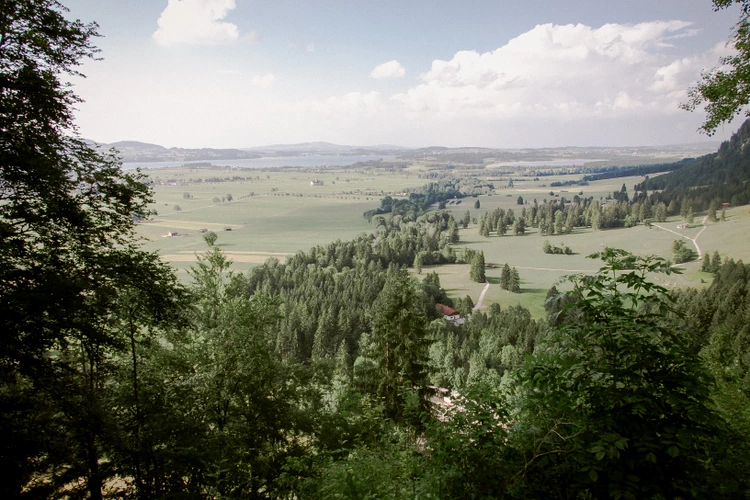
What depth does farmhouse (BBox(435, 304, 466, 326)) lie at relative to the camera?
2265 inches

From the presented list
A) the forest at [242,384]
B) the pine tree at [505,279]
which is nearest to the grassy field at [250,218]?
the pine tree at [505,279]

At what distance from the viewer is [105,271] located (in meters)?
7.64

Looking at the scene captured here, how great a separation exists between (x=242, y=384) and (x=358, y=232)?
104428mm

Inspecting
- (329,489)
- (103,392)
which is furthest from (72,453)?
(329,489)

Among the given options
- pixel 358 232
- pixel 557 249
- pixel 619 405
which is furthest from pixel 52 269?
pixel 358 232

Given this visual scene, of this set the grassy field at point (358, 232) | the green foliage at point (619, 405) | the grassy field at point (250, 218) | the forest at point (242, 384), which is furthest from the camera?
the grassy field at point (250, 218)

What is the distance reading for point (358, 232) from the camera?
377ft

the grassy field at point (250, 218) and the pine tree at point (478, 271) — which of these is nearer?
the pine tree at point (478, 271)

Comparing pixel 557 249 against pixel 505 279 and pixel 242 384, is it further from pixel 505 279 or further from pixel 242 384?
pixel 242 384

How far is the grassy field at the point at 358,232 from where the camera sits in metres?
71.5

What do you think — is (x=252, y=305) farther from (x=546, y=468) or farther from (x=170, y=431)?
(x=546, y=468)

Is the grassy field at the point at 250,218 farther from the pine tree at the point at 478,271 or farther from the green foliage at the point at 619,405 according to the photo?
the green foliage at the point at 619,405

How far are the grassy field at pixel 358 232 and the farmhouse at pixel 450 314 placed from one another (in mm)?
8229

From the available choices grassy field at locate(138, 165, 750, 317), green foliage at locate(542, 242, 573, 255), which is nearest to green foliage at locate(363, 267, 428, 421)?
grassy field at locate(138, 165, 750, 317)
